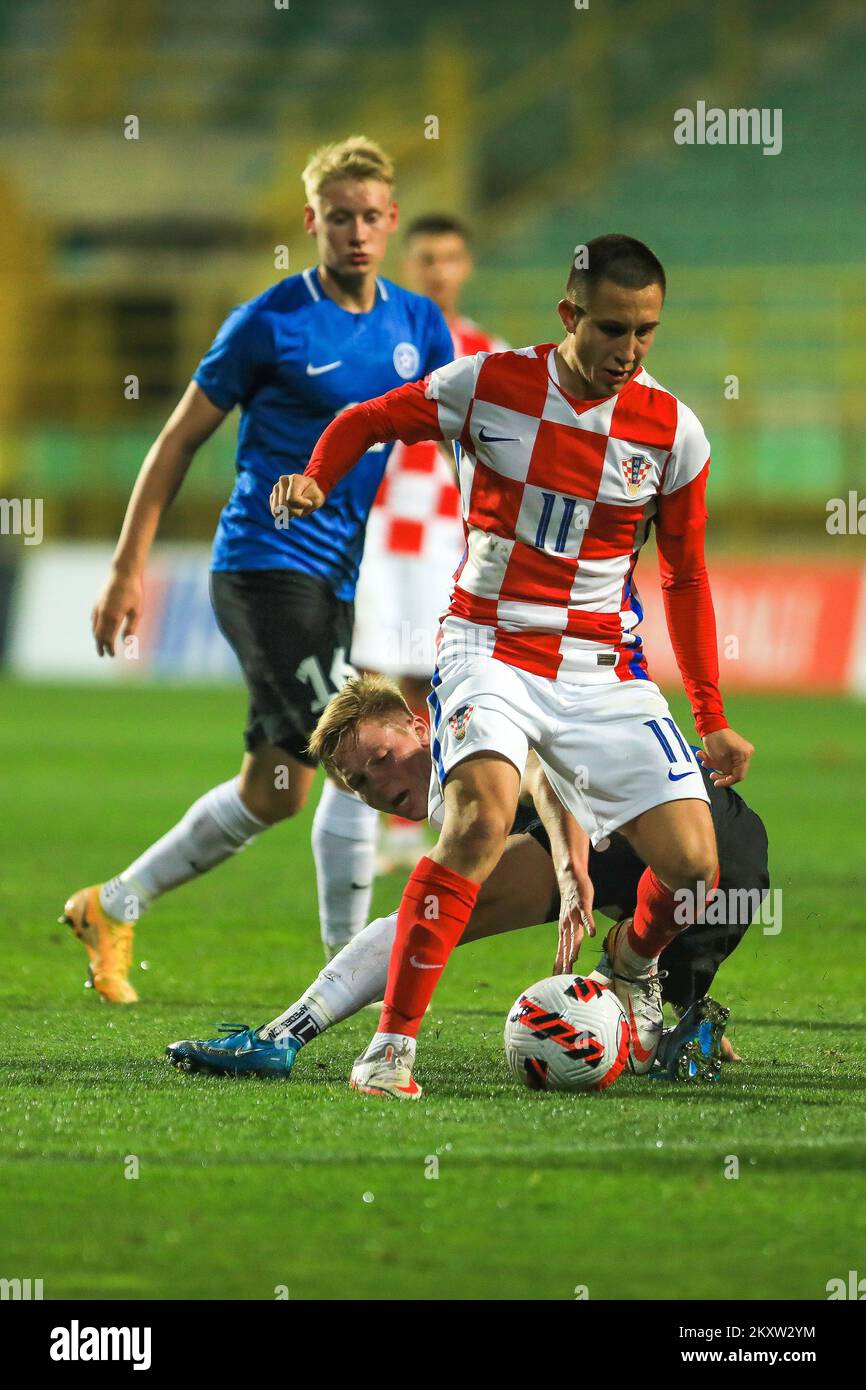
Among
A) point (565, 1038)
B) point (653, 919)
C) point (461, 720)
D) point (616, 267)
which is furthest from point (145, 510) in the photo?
point (565, 1038)

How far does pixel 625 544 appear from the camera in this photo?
14.9 feet

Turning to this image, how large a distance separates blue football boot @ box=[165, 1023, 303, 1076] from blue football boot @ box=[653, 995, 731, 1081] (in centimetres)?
79

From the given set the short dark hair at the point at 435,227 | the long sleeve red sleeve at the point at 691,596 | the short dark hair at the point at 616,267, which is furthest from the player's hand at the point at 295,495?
the short dark hair at the point at 435,227

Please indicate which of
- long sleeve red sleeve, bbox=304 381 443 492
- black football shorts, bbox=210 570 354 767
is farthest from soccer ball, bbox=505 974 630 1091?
black football shorts, bbox=210 570 354 767

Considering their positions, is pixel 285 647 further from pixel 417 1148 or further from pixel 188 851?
pixel 417 1148

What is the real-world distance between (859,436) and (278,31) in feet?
Result: 31.4

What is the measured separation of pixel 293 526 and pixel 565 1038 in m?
1.92

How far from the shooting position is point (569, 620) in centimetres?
446

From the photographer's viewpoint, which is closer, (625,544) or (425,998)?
(425,998)

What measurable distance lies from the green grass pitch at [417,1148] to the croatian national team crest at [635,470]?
1.25 m

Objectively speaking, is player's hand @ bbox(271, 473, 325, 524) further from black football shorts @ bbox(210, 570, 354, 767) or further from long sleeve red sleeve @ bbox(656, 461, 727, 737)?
black football shorts @ bbox(210, 570, 354, 767)
